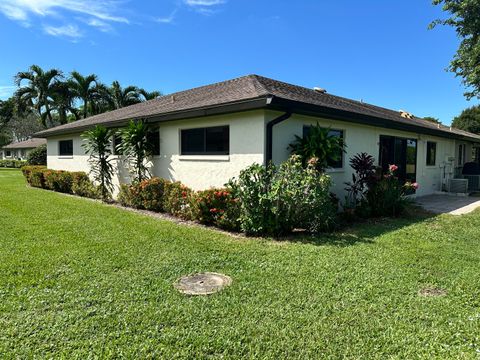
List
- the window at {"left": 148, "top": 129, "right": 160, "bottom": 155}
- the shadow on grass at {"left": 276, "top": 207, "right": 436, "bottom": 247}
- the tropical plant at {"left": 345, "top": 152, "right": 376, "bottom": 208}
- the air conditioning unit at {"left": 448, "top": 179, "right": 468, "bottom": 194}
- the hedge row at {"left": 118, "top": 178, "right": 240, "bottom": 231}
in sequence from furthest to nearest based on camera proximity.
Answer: the air conditioning unit at {"left": 448, "top": 179, "right": 468, "bottom": 194}, the window at {"left": 148, "top": 129, "right": 160, "bottom": 155}, the tropical plant at {"left": 345, "top": 152, "right": 376, "bottom": 208}, the hedge row at {"left": 118, "top": 178, "right": 240, "bottom": 231}, the shadow on grass at {"left": 276, "top": 207, "right": 436, "bottom": 247}

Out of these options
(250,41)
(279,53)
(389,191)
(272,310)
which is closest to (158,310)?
(272,310)

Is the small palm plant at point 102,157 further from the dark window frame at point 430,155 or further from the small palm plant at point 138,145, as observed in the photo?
the dark window frame at point 430,155

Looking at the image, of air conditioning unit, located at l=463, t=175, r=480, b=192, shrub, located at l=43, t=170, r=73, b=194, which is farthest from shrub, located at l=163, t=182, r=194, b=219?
air conditioning unit, located at l=463, t=175, r=480, b=192

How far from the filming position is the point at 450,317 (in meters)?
3.33

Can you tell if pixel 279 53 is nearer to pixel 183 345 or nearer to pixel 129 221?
pixel 129 221

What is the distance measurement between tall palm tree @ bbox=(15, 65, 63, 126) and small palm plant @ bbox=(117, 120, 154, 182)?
27.4 meters

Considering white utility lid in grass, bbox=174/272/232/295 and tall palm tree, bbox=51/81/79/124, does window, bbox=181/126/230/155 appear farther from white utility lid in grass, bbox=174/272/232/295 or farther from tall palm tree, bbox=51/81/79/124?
tall palm tree, bbox=51/81/79/124

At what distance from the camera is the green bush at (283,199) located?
6525mm

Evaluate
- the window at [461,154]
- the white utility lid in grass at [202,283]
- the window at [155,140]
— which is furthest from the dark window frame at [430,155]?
the white utility lid in grass at [202,283]

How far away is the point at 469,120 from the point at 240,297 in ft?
185

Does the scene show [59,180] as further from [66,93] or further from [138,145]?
[66,93]

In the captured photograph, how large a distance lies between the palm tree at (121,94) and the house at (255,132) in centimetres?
2063

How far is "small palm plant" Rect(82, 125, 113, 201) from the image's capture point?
11969 millimetres

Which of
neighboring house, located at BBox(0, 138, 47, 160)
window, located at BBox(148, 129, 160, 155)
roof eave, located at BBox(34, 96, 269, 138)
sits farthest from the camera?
neighboring house, located at BBox(0, 138, 47, 160)
